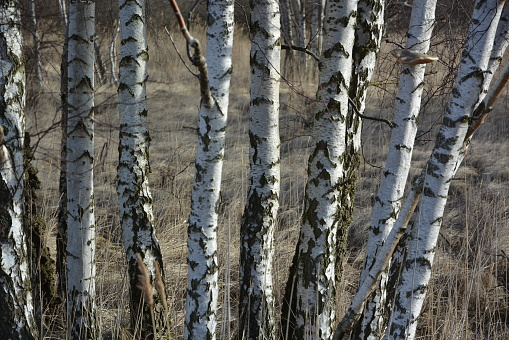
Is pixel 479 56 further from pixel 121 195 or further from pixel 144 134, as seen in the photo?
pixel 121 195

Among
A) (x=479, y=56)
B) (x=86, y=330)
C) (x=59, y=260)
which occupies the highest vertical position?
(x=479, y=56)

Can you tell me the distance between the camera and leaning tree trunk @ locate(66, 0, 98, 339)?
7.82ft

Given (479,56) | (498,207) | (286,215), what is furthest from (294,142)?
(479,56)

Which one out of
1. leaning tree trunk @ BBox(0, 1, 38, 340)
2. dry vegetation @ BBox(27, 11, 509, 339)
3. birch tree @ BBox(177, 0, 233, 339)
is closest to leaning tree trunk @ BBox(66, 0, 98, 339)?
dry vegetation @ BBox(27, 11, 509, 339)

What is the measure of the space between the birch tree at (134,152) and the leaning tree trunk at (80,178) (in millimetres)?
164

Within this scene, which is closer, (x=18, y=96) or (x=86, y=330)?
(x=18, y=96)

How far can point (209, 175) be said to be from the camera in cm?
196

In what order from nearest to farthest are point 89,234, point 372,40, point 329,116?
point 329,116
point 372,40
point 89,234

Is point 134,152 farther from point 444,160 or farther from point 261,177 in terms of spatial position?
point 444,160

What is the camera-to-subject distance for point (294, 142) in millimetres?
6270

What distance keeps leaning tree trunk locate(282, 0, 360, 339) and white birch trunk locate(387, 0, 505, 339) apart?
0.37 metres

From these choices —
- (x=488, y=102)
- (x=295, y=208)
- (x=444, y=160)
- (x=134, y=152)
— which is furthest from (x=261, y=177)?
(x=295, y=208)

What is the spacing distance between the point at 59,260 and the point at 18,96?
149 cm

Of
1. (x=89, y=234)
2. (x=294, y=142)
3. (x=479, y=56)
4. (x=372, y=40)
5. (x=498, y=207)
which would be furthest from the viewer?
(x=294, y=142)
